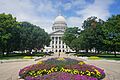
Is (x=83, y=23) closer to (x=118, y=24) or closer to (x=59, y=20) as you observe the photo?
(x=118, y=24)

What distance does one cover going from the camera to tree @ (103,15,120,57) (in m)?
60.9

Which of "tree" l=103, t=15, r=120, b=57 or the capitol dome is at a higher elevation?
the capitol dome

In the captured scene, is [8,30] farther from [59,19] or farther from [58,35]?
[59,19]

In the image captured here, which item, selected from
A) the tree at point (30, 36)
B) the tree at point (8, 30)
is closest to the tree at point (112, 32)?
the tree at point (8, 30)

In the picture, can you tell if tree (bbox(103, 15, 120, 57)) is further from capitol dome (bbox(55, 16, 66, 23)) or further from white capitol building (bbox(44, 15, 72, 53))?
capitol dome (bbox(55, 16, 66, 23))

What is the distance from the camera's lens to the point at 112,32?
62500mm

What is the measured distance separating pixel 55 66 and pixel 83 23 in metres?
74.5

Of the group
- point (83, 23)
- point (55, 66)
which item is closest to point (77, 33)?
point (83, 23)

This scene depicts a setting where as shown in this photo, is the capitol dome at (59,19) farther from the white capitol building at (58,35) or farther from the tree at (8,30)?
the tree at (8,30)

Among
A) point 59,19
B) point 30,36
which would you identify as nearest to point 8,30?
point 30,36

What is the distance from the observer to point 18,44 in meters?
70.9

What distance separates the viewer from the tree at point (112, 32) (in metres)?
60.9

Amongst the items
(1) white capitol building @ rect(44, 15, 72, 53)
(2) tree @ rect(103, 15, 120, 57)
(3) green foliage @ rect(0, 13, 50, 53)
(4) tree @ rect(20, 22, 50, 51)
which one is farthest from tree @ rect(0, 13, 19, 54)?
(1) white capitol building @ rect(44, 15, 72, 53)

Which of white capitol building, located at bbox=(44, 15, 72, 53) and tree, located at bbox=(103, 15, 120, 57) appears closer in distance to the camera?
tree, located at bbox=(103, 15, 120, 57)
